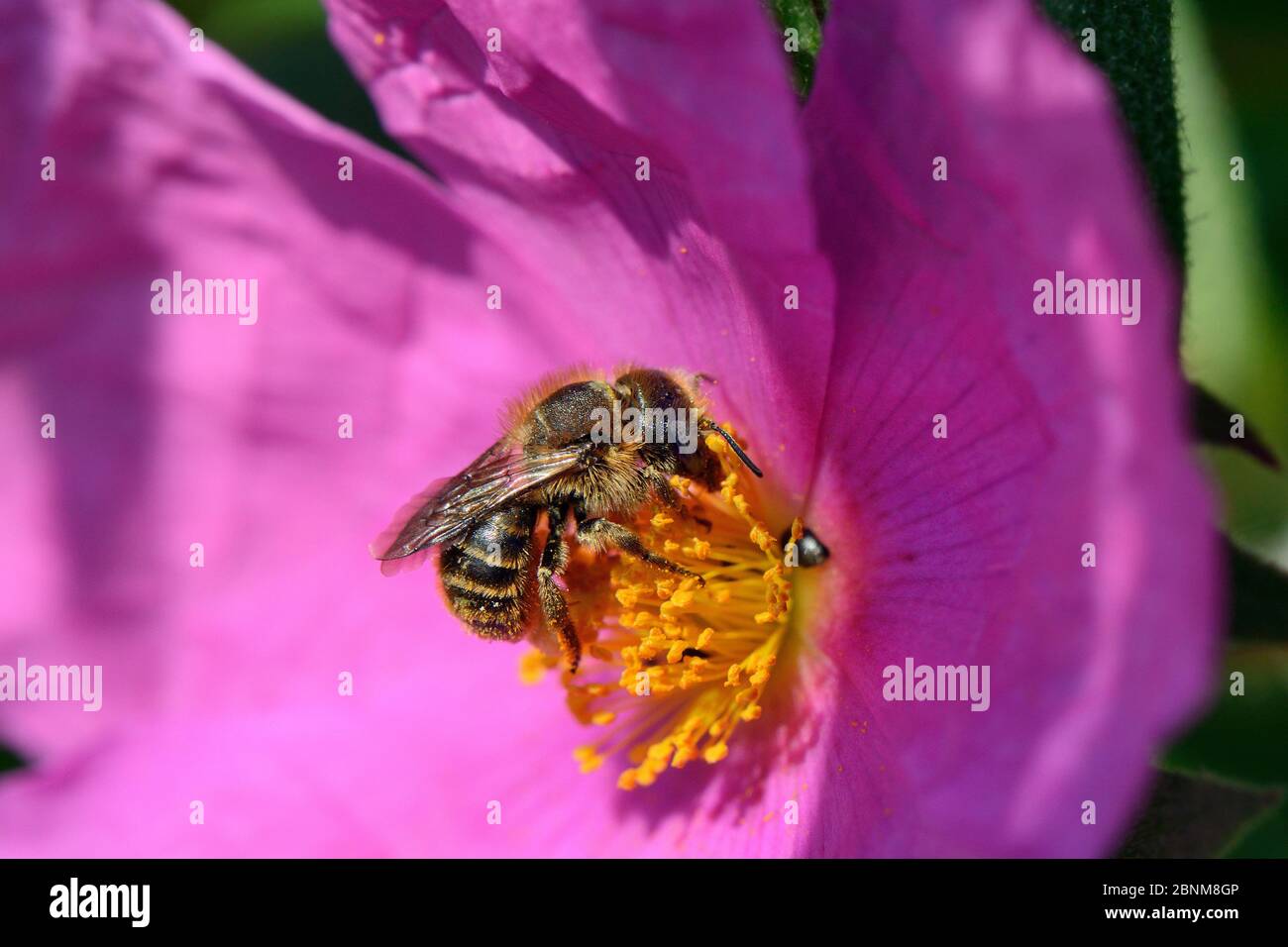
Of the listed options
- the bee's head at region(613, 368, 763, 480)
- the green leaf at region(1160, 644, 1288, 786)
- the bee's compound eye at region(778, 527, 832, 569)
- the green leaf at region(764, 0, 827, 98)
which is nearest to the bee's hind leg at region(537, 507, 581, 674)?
the bee's head at region(613, 368, 763, 480)

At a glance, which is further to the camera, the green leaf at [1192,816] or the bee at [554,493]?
the bee at [554,493]

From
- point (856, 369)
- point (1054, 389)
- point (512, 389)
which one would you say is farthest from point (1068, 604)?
point (512, 389)

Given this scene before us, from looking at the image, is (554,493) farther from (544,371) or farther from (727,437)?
(544,371)

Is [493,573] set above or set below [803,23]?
below

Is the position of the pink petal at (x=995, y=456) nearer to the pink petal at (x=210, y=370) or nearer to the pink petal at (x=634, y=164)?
the pink petal at (x=634, y=164)

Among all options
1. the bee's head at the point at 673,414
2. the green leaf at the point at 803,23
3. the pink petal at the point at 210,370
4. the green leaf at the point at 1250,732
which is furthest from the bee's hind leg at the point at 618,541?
the green leaf at the point at 1250,732

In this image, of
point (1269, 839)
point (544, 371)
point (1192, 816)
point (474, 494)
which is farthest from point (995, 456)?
point (1269, 839)
